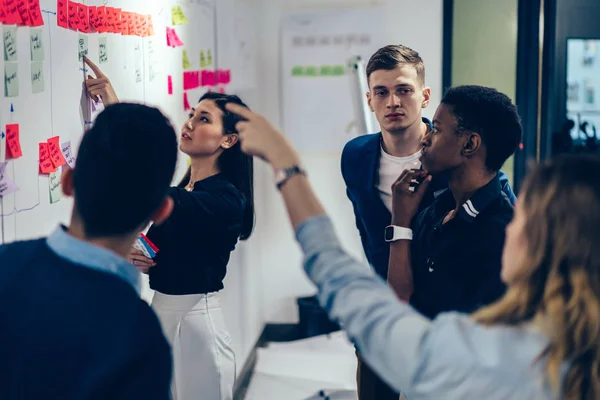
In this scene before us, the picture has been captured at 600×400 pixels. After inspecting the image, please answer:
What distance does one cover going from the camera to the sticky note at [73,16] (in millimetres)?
1629

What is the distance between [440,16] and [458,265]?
2686 millimetres

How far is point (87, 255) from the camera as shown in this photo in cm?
92

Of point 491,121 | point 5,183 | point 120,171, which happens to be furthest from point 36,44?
point 491,121

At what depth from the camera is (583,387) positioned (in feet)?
2.78

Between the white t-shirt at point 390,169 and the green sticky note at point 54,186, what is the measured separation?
0.99 meters

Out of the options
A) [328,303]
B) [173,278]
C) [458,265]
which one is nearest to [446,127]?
[458,265]

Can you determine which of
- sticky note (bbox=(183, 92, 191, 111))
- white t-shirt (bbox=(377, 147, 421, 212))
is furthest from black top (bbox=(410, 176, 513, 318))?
sticky note (bbox=(183, 92, 191, 111))

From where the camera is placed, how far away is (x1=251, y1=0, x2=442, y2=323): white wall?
3.97m

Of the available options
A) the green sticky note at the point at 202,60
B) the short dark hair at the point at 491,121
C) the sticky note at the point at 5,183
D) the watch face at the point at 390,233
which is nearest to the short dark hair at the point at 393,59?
the short dark hair at the point at 491,121

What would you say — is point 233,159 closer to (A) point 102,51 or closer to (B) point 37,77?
(A) point 102,51

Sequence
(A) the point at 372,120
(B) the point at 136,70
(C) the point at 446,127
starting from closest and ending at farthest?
1. (C) the point at 446,127
2. (B) the point at 136,70
3. (A) the point at 372,120

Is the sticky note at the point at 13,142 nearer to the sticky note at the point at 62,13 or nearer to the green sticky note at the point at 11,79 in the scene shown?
the green sticky note at the point at 11,79

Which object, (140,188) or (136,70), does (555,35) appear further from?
(140,188)

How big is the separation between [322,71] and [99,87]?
246 centimetres
